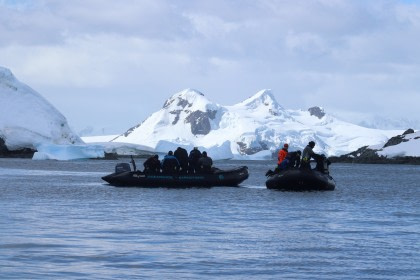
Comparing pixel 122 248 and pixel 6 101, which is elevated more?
pixel 6 101

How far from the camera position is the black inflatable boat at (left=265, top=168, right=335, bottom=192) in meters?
42.5

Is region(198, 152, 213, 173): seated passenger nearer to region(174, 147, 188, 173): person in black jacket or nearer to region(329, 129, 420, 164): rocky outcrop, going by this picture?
region(174, 147, 188, 173): person in black jacket

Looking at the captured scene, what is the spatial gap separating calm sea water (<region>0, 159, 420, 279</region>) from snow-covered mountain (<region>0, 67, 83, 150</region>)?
130m

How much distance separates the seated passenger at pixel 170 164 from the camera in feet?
149

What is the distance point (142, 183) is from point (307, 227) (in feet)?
71.1

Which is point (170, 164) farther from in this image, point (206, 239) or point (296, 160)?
point (206, 239)

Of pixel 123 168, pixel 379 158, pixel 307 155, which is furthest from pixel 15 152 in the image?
pixel 307 155

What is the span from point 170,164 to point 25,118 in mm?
128752

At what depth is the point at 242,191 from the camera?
46.8m

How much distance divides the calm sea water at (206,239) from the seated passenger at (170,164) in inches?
305

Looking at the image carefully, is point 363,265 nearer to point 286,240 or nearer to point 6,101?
point 286,240

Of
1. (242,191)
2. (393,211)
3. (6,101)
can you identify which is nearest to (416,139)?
(6,101)

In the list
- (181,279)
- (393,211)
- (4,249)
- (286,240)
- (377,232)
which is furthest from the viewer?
(393,211)

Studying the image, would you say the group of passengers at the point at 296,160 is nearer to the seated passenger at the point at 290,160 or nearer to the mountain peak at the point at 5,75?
the seated passenger at the point at 290,160
